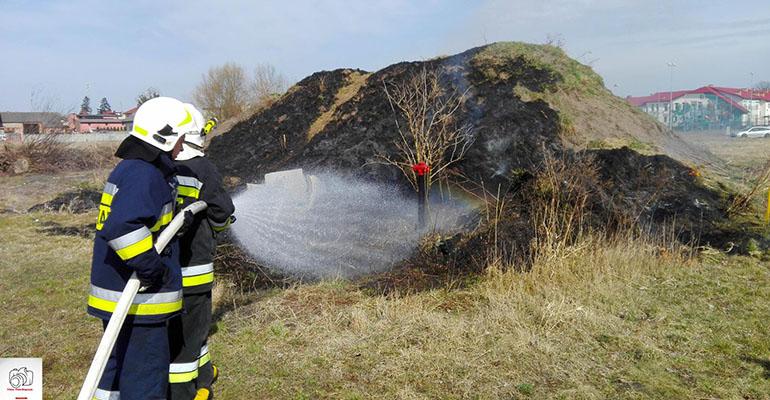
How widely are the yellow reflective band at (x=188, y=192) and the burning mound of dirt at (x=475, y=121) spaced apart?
6.28m

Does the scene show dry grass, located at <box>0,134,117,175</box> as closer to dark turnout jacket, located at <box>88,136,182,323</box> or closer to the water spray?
the water spray

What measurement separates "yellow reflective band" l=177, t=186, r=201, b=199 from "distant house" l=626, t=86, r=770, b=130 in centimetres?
3526

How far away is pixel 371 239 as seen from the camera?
25.3ft

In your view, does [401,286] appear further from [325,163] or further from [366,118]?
[366,118]

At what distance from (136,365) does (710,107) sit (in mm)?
47341

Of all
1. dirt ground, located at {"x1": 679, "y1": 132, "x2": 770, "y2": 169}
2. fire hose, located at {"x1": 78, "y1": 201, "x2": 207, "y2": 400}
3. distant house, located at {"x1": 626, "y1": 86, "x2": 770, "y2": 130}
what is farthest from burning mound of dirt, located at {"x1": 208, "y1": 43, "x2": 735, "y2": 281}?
distant house, located at {"x1": 626, "y1": 86, "x2": 770, "y2": 130}

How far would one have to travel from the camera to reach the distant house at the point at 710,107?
37.8 meters

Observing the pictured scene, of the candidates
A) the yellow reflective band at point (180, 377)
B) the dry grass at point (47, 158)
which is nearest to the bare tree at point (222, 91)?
the dry grass at point (47, 158)

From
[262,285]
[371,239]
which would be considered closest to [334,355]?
[262,285]

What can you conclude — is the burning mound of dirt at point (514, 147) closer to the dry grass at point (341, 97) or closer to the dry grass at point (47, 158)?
the dry grass at point (341, 97)

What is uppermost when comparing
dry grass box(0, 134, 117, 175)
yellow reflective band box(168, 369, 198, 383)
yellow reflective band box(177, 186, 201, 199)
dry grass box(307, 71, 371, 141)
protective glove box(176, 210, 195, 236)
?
dry grass box(307, 71, 371, 141)

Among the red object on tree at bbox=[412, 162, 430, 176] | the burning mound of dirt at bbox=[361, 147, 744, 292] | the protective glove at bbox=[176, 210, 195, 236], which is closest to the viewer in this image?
the protective glove at bbox=[176, 210, 195, 236]

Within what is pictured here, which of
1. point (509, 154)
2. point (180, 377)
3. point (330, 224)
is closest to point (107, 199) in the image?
point (180, 377)

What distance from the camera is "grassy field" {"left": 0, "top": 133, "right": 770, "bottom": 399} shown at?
3762 millimetres
